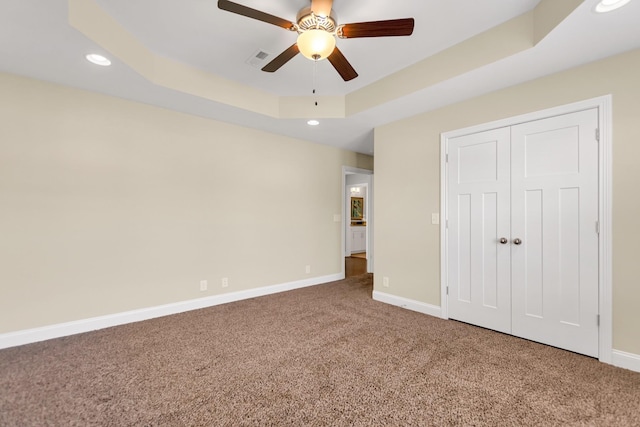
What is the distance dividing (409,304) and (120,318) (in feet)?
10.9

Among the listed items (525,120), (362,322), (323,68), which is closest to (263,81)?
(323,68)

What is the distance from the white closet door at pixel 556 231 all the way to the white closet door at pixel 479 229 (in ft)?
0.32

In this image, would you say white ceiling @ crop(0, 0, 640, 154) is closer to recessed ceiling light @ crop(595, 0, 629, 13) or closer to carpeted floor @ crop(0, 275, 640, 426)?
recessed ceiling light @ crop(595, 0, 629, 13)

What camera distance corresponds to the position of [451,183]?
Answer: 3.19 m

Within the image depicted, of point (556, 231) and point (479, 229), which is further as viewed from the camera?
point (479, 229)

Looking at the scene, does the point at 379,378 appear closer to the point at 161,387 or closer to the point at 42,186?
the point at 161,387

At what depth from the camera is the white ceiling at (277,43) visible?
1.93 metres

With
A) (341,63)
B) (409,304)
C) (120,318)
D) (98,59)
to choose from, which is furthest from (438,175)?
(120,318)

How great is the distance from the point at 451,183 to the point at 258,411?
2.84 metres

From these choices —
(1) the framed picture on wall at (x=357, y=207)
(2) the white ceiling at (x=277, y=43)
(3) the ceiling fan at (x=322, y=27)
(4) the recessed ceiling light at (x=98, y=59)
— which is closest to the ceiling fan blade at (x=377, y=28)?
(3) the ceiling fan at (x=322, y=27)

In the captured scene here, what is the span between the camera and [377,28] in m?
1.78

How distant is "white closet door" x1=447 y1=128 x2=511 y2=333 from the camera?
9.19ft

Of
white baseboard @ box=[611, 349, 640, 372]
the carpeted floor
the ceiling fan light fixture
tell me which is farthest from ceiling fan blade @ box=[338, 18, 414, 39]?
white baseboard @ box=[611, 349, 640, 372]

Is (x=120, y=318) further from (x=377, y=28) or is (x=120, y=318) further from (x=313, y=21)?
(x=377, y=28)
